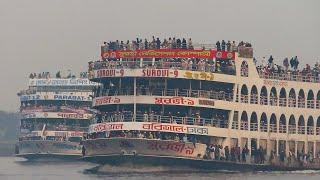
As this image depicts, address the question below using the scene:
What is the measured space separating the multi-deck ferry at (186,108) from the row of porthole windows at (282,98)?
0.33ft

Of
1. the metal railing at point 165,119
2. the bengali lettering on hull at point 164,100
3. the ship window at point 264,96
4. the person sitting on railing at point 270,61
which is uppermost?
the person sitting on railing at point 270,61

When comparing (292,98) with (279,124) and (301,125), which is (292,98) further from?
(279,124)

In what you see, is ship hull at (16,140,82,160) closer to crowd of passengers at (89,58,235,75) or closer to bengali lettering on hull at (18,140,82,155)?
bengali lettering on hull at (18,140,82,155)

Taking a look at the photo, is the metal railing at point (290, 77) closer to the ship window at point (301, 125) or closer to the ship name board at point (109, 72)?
the ship window at point (301, 125)

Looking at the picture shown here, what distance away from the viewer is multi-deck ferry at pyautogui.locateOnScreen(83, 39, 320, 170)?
80500mm

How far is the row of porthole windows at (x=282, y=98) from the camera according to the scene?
286 feet

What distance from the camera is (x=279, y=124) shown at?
9075 cm

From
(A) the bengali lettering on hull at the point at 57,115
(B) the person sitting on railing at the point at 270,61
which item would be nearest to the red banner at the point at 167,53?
(B) the person sitting on railing at the point at 270,61

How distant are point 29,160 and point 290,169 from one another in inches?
2184

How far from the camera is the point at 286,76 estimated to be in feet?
301

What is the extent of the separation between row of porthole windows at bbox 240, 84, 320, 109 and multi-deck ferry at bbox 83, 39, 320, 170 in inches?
4.0

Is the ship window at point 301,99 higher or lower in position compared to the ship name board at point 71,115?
higher

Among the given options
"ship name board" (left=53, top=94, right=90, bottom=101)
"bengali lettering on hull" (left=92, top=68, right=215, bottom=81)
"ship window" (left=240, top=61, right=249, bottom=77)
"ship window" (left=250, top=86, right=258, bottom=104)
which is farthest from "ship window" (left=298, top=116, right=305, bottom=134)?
"ship name board" (left=53, top=94, right=90, bottom=101)

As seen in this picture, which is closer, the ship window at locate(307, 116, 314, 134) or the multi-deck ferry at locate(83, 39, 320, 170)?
the multi-deck ferry at locate(83, 39, 320, 170)
